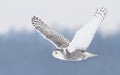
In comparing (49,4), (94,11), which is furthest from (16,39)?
(94,11)

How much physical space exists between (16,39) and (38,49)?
0.12 metres

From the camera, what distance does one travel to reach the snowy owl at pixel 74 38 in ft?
9.09

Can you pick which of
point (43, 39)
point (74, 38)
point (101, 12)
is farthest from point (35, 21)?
point (101, 12)

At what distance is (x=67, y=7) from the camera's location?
2832 mm

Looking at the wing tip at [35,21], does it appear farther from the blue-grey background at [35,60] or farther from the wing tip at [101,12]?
the wing tip at [101,12]

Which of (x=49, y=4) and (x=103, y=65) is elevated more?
(x=49, y=4)

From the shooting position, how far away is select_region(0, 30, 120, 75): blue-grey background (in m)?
2.81

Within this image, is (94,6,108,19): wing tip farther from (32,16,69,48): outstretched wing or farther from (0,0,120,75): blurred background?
(32,16,69,48): outstretched wing

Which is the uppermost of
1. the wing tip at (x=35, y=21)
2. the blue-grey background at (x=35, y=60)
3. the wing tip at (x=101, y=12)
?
the wing tip at (x=35, y=21)

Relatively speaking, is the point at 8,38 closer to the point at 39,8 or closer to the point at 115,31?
the point at 39,8

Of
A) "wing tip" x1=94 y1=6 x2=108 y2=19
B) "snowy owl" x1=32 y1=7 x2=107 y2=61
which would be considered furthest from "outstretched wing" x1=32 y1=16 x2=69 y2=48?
"wing tip" x1=94 y1=6 x2=108 y2=19

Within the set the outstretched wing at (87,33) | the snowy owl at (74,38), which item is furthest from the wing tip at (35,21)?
the outstretched wing at (87,33)

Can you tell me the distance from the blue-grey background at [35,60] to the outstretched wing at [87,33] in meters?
0.04

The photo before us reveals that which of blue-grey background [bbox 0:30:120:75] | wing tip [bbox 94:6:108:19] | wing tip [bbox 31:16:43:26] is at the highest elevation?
wing tip [bbox 31:16:43:26]
